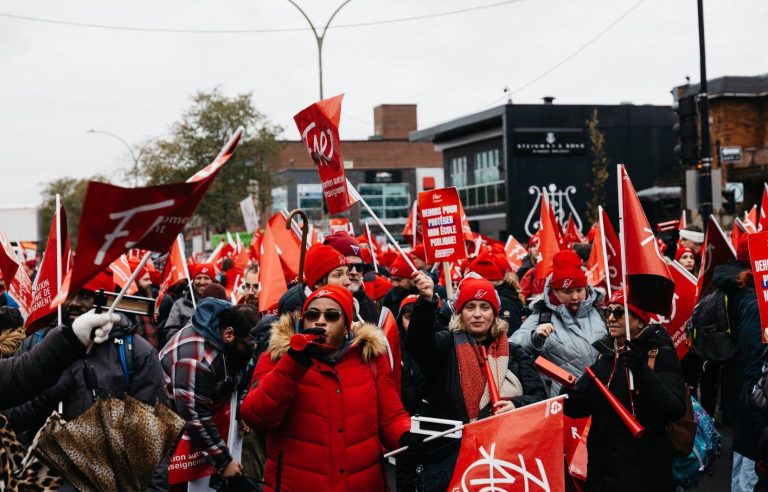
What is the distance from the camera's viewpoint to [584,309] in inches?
267

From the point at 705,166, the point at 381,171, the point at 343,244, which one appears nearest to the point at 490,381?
the point at 343,244

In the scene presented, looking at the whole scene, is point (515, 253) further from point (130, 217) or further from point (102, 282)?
point (130, 217)

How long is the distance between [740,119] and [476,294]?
42300mm

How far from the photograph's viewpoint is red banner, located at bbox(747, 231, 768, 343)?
6.29 meters

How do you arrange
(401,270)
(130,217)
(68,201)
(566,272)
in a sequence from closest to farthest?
(130,217)
(566,272)
(401,270)
(68,201)

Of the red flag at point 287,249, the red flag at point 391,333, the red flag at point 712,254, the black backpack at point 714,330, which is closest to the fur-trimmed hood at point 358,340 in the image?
the red flag at point 391,333

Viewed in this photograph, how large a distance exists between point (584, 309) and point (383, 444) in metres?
2.35

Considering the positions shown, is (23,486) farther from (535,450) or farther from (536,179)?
(536,179)

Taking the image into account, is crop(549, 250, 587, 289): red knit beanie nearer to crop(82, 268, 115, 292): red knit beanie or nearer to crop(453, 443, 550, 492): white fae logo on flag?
crop(453, 443, 550, 492): white fae logo on flag

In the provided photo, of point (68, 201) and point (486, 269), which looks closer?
point (486, 269)

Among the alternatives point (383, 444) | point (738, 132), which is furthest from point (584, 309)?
point (738, 132)

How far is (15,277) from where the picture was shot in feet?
25.8

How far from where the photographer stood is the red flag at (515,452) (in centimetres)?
477

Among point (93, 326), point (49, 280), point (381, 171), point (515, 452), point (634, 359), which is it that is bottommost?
point (515, 452)
